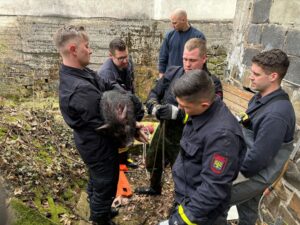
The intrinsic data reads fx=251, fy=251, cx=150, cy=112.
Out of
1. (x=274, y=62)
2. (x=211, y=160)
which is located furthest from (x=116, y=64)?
(x=211, y=160)

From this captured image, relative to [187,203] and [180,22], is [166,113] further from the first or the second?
[180,22]

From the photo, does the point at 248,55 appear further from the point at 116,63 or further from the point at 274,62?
the point at 116,63

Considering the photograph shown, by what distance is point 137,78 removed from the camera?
7660 mm

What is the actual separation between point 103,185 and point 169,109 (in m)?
1.13

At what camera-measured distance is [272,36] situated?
354cm

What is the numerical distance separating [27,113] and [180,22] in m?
3.75

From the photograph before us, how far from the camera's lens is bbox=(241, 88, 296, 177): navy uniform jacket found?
224 cm

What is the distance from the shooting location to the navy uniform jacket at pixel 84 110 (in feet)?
7.91

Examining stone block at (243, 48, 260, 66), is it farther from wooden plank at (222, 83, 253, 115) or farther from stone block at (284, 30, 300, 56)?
stone block at (284, 30, 300, 56)

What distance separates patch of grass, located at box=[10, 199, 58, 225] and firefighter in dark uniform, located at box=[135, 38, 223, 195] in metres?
1.53

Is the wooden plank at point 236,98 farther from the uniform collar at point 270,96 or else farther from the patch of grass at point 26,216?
the patch of grass at point 26,216

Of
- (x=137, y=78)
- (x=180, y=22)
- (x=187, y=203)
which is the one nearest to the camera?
(x=187, y=203)

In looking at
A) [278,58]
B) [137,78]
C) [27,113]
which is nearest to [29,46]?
[27,113]

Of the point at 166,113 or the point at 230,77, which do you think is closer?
the point at 166,113
